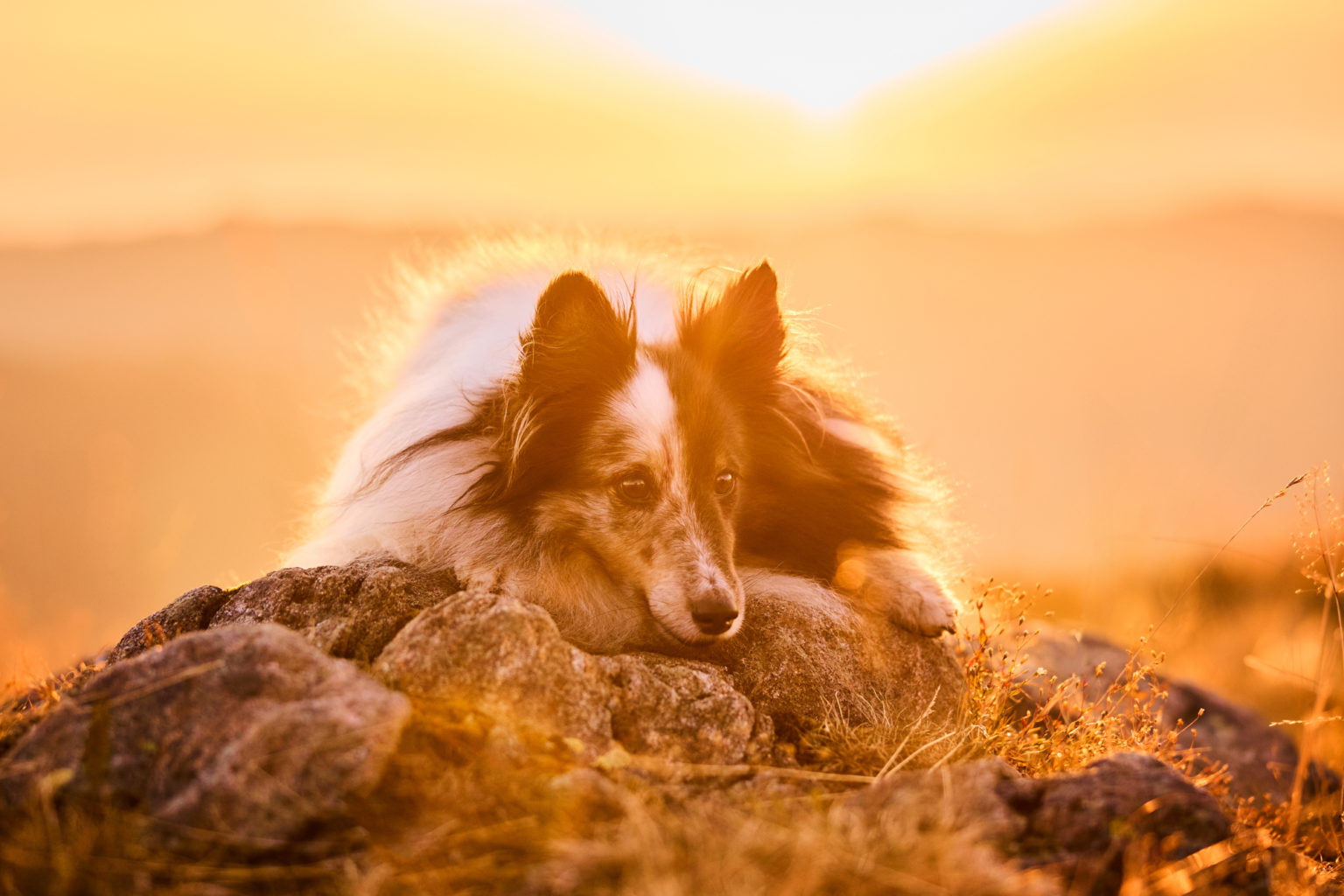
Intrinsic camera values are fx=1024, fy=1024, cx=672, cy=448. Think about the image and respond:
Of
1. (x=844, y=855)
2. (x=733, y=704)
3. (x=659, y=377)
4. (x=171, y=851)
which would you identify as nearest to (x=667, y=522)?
(x=659, y=377)

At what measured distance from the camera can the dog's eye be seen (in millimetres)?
4195

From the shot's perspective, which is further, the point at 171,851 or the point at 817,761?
the point at 817,761

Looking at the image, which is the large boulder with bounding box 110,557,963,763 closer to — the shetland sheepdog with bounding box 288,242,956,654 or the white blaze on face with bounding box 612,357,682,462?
the shetland sheepdog with bounding box 288,242,956,654

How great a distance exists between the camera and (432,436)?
451cm

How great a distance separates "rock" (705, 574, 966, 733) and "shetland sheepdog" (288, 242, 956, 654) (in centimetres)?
9

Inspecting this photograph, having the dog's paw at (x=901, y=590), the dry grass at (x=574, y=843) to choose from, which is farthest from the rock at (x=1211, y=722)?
the dry grass at (x=574, y=843)

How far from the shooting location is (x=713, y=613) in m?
3.83

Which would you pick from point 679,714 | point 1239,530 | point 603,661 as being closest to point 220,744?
point 603,661

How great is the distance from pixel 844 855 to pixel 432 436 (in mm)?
2755

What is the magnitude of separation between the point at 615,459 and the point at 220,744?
1949mm

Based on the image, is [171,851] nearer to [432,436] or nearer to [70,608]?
[432,436]

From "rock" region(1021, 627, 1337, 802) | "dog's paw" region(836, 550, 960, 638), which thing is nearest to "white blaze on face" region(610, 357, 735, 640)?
"dog's paw" region(836, 550, 960, 638)

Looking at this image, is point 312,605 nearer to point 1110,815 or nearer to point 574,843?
point 574,843

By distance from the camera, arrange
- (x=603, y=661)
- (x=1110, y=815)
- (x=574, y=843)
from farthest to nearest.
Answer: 1. (x=603, y=661)
2. (x=1110, y=815)
3. (x=574, y=843)
